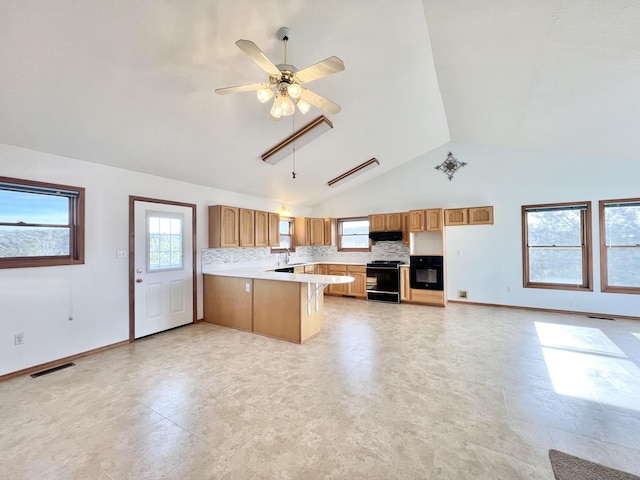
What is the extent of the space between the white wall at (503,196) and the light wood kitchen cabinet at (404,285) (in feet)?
3.16

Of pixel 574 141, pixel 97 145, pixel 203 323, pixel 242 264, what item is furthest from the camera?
pixel 242 264

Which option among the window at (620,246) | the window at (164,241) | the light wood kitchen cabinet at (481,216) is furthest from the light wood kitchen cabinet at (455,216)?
the window at (164,241)

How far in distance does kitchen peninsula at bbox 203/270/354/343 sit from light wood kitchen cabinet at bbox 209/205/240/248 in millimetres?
564

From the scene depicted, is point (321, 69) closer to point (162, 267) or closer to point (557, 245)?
point (162, 267)

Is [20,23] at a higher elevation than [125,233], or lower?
higher

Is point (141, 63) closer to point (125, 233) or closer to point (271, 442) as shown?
point (125, 233)

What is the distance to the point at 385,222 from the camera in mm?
6625

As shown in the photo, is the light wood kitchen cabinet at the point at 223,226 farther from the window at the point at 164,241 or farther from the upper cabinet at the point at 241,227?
the window at the point at 164,241

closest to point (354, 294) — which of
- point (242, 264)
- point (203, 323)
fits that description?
point (242, 264)

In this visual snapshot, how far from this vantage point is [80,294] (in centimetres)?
332

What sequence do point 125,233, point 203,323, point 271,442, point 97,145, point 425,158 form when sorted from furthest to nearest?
point 425,158 → point 203,323 → point 125,233 → point 97,145 → point 271,442

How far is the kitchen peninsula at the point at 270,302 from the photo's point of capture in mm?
3717

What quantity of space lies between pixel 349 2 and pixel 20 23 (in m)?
2.43

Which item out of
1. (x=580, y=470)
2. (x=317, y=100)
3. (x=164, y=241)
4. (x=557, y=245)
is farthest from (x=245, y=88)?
(x=557, y=245)
